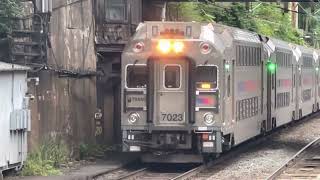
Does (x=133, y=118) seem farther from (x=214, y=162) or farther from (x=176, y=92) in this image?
(x=214, y=162)

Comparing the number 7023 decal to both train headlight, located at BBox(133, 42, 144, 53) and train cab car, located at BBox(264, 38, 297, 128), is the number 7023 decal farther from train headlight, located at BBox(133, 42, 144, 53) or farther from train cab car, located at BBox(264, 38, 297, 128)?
train cab car, located at BBox(264, 38, 297, 128)

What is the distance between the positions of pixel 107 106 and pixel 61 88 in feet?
15.6

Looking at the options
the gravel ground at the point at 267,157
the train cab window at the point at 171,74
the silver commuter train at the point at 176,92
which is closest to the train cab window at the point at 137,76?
the silver commuter train at the point at 176,92

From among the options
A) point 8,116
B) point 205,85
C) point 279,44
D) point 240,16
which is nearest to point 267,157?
point 205,85

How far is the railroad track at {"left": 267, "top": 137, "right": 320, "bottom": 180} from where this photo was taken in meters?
18.4

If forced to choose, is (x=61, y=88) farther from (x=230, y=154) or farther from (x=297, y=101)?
(x=297, y=101)

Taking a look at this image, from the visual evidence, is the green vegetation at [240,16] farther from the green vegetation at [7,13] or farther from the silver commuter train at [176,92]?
the green vegetation at [7,13]

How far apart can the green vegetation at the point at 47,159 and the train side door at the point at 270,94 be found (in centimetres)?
841

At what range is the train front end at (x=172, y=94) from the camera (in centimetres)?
1877

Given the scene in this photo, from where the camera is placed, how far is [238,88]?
20.9 m

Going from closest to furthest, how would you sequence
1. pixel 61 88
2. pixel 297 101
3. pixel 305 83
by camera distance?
pixel 61 88
pixel 297 101
pixel 305 83

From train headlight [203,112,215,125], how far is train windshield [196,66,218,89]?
0.63 meters

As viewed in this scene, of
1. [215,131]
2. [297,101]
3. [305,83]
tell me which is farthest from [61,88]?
[305,83]

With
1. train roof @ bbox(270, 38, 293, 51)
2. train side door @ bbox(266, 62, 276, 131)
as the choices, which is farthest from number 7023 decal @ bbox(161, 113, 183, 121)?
train roof @ bbox(270, 38, 293, 51)
